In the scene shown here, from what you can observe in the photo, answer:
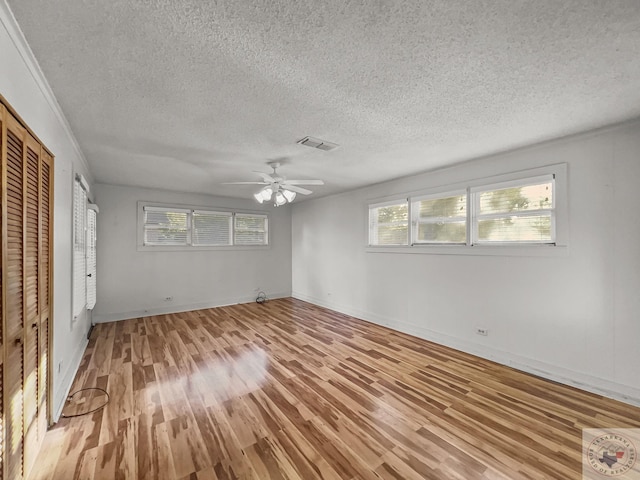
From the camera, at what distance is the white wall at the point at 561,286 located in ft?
8.25

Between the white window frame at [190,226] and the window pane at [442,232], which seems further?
the white window frame at [190,226]

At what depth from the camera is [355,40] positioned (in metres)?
1.46

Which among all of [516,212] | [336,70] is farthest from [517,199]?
[336,70]

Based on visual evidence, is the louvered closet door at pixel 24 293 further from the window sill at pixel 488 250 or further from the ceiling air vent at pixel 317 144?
the window sill at pixel 488 250

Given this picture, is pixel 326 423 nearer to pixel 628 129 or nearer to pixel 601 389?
pixel 601 389

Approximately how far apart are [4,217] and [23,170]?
41 centimetres

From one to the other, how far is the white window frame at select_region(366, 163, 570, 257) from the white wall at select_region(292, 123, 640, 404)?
0.06m

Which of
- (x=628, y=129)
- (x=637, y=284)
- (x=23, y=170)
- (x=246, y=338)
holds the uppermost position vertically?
(x=628, y=129)

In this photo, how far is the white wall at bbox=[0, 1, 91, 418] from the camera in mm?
1384

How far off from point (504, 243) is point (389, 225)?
182 centimetres

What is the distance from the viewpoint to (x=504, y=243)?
3336 mm

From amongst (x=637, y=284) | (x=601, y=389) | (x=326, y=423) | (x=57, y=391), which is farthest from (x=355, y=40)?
(x=601, y=389)

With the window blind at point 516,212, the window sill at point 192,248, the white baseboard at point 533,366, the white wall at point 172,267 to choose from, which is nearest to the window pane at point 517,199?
the window blind at point 516,212

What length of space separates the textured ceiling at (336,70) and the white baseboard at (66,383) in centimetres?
236
